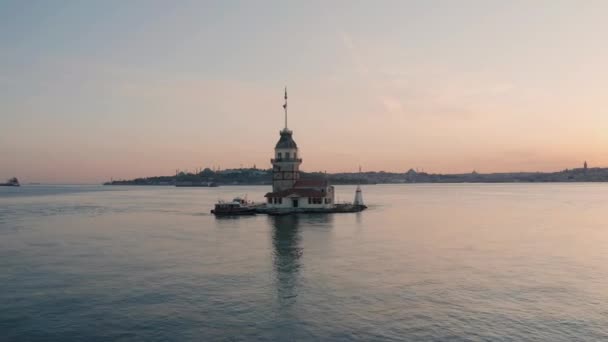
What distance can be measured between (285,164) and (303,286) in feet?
190

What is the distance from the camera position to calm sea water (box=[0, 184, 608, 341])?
75.8 ft

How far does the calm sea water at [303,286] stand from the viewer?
23.1m

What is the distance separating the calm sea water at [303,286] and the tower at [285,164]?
100ft

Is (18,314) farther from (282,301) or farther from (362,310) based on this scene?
(362,310)

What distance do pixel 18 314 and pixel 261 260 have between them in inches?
779

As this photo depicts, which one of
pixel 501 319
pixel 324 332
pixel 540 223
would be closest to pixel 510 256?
pixel 501 319

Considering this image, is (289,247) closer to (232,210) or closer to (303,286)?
(303,286)

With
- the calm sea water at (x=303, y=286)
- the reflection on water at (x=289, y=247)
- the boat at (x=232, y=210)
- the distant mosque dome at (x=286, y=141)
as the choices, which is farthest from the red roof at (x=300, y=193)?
the calm sea water at (x=303, y=286)

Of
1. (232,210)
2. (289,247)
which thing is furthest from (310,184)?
(289,247)

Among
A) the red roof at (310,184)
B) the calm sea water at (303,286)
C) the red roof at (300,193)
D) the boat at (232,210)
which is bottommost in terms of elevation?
the calm sea water at (303,286)

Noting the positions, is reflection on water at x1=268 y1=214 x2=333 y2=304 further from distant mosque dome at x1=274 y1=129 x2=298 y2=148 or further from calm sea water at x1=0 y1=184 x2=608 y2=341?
distant mosque dome at x1=274 y1=129 x2=298 y2=148

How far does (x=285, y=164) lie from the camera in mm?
88562

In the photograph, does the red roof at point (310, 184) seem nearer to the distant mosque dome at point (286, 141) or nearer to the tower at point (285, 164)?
the tower at point (285, 164)

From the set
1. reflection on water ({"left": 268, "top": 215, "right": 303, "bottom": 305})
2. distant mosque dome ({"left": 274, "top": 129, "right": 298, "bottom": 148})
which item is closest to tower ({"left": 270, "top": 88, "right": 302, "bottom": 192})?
distant mosque dome ({"left": 274, "top": 129, "right": 298, "bottom": 148})
